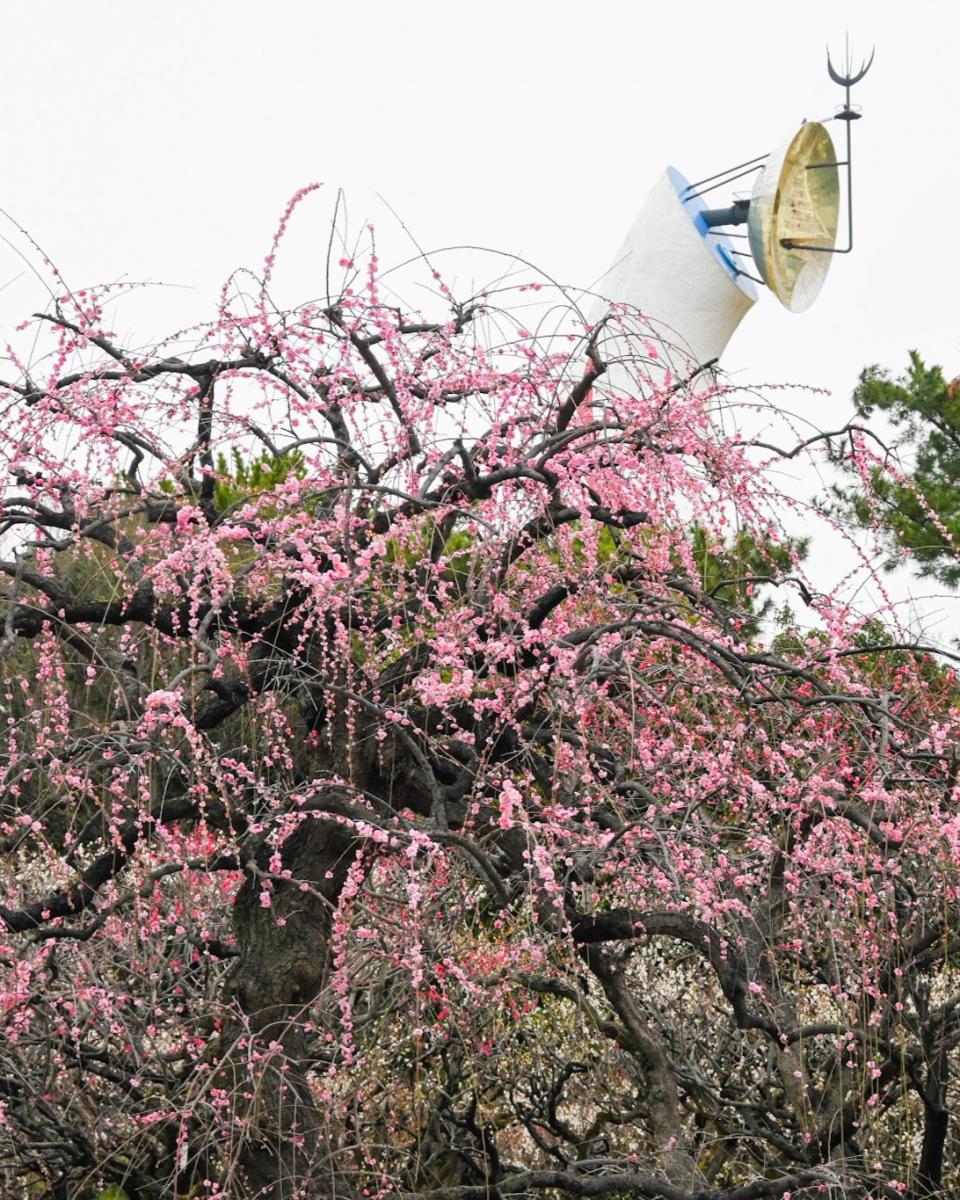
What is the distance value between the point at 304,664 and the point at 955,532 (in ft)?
23.3

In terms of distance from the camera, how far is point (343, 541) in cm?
344

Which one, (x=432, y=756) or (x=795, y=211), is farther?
(x=795, y=211)

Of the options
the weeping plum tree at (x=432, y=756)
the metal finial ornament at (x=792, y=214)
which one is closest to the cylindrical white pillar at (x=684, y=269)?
the metal finial ornament at (x=792, y=214)

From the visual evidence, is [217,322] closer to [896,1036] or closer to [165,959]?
[165,959]

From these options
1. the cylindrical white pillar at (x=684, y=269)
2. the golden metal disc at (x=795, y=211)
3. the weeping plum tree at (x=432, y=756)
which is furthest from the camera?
the cylindrical white pillar at (x=684, y=269)

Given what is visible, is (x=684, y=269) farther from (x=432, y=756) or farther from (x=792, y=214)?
(x=432, y=756)

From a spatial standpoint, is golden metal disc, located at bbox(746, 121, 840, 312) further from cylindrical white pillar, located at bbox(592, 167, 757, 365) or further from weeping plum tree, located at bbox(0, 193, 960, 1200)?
weeping plum tree, located at bbox(0, 193, 960, 1200)

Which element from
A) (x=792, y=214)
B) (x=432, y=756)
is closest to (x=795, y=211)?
(x=792, y=214)

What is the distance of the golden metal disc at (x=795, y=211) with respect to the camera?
1151cm

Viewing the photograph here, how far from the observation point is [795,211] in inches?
459

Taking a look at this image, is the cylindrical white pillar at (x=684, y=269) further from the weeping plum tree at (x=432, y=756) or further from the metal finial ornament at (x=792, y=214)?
the weeping plum tree at (x=432, y=756)

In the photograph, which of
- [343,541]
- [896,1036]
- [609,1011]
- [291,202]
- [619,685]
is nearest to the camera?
[343,541]

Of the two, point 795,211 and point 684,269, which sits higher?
point 795,211

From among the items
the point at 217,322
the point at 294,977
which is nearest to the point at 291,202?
the point at 217,322
